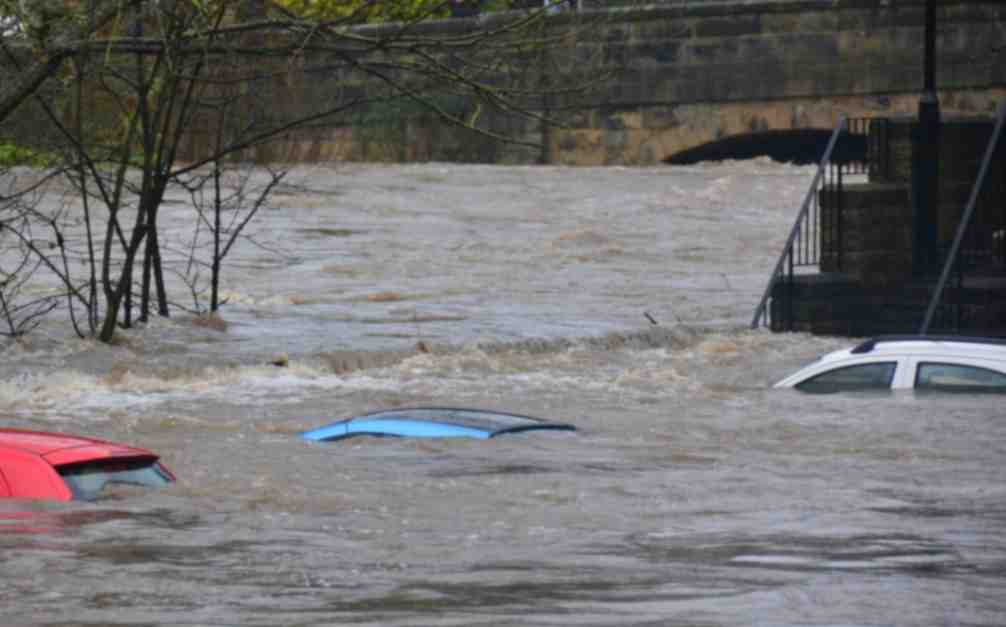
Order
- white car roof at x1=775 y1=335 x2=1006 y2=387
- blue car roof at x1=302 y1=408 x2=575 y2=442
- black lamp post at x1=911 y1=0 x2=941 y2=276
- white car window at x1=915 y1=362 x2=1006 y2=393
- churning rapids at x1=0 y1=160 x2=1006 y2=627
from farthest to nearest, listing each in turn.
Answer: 1. black lamp post at x1=911 y1=0 x2=941 y2=276
2. white car roof at x1=775 y1=335 x2=1006 y2=387
3. white car window at x1=915 y1=362 x2=1006 y2=393
4. blue car roof at x1=302 y1=408 x2=575 y2=442
5. churning rapids at x1=0 y1=160 x2=1006 y2=627

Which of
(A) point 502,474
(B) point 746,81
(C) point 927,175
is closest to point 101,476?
(A) point 502,474

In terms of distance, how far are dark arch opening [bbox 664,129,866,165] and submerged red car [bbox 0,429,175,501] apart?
34.6 meters

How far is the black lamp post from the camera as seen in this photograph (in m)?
23.0

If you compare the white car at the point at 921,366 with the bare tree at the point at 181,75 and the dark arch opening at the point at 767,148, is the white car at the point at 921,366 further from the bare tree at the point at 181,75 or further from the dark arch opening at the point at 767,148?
the dark arch opening at the point at 767,148

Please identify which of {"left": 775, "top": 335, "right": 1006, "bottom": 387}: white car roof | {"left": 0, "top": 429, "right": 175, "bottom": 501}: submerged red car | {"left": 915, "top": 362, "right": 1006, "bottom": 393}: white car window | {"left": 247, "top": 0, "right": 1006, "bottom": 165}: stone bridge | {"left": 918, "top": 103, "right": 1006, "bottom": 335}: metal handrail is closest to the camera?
{"left": 0, "top": 429, "right": 175, "bottom": 501}: submerged red car

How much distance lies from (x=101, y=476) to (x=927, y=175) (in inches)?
545

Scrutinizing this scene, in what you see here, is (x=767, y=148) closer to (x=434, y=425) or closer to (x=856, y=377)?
(x=856, y=377)

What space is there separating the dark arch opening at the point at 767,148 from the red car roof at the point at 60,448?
34.6 metres

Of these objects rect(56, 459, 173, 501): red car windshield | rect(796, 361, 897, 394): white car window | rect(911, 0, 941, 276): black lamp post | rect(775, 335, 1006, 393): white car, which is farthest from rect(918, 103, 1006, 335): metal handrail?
rect(56, 459, 173, 501): red car windshield

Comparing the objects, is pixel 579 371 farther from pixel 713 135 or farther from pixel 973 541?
pixel 713 135

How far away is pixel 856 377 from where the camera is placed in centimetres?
1584

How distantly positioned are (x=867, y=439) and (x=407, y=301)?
1228 centimetres

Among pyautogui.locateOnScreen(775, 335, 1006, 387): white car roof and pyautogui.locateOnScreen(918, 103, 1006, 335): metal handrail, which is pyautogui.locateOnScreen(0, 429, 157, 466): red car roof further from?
pyautogui.locateOnScreen(918, 103, 1006, 335): metal handrail

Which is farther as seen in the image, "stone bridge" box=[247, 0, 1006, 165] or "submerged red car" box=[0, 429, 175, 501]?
"stone bridge" box=[247, 0, 1006, 165]
